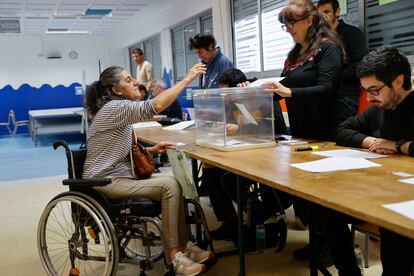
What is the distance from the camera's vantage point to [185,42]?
768 centimetres

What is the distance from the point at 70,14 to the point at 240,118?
714cm

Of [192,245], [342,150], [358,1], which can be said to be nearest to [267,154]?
[342,150]

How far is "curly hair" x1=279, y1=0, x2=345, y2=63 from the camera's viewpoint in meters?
2.06

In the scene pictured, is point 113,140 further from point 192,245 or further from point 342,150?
point 342,150

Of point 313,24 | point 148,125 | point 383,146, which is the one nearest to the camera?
point 383,146

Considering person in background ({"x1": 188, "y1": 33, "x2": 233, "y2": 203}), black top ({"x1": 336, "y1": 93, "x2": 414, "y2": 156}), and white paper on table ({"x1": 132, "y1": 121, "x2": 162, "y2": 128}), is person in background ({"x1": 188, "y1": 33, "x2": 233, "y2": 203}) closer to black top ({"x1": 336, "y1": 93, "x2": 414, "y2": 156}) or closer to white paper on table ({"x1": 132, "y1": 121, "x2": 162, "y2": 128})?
white paper on table ({"x1": 132, "y1": 121, "x2": 162, "y2": 128})

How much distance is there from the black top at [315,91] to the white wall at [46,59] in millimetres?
11119

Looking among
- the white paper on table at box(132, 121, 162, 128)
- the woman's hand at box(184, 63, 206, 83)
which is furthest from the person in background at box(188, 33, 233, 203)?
the woman's hand at box(184, 63, 206, 83)

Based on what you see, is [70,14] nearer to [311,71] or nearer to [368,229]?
[311,71]

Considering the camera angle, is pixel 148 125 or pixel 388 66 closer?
pixel 388 66

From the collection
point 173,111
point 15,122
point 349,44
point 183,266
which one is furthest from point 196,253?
point 15,122

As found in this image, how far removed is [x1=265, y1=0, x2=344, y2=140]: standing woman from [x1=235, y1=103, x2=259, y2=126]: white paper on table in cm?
18

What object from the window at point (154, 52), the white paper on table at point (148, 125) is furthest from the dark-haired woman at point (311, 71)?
the window at point (154, 52)

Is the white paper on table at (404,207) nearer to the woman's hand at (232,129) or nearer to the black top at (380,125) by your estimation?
the black top at (380,125)
